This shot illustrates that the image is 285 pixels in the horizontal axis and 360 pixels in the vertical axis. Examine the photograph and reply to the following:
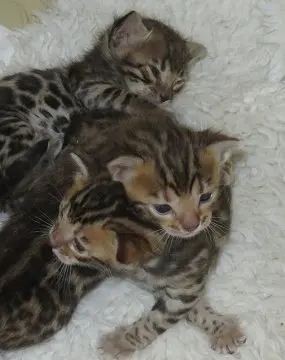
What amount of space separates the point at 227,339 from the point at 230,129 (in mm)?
803

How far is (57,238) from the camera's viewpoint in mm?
2217

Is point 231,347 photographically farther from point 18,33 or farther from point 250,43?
point 18,33

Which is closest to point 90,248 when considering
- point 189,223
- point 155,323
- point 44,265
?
point 44,265

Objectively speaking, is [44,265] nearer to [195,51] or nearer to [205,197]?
[205,197]

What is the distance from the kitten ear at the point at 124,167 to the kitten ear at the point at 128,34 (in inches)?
33.4

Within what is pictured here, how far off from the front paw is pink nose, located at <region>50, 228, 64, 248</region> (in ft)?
1.39

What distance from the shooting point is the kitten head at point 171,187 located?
2.19m

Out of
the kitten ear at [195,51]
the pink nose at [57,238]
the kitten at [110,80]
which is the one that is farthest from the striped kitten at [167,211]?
the kitten ear at [195,51]

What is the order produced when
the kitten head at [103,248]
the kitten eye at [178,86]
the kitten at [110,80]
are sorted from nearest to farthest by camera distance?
the kitten head at [103,248] < the kitten at [110,80] < the kitten eye at [178,86]

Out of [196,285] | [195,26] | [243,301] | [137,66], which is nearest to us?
[196,285]

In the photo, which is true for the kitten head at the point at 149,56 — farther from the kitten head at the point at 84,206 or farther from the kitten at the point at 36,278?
the kitten head at the point at 84,206

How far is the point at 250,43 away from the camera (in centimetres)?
307

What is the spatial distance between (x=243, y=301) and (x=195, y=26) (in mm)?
1157

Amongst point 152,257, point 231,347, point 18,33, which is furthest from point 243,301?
point 18,33
